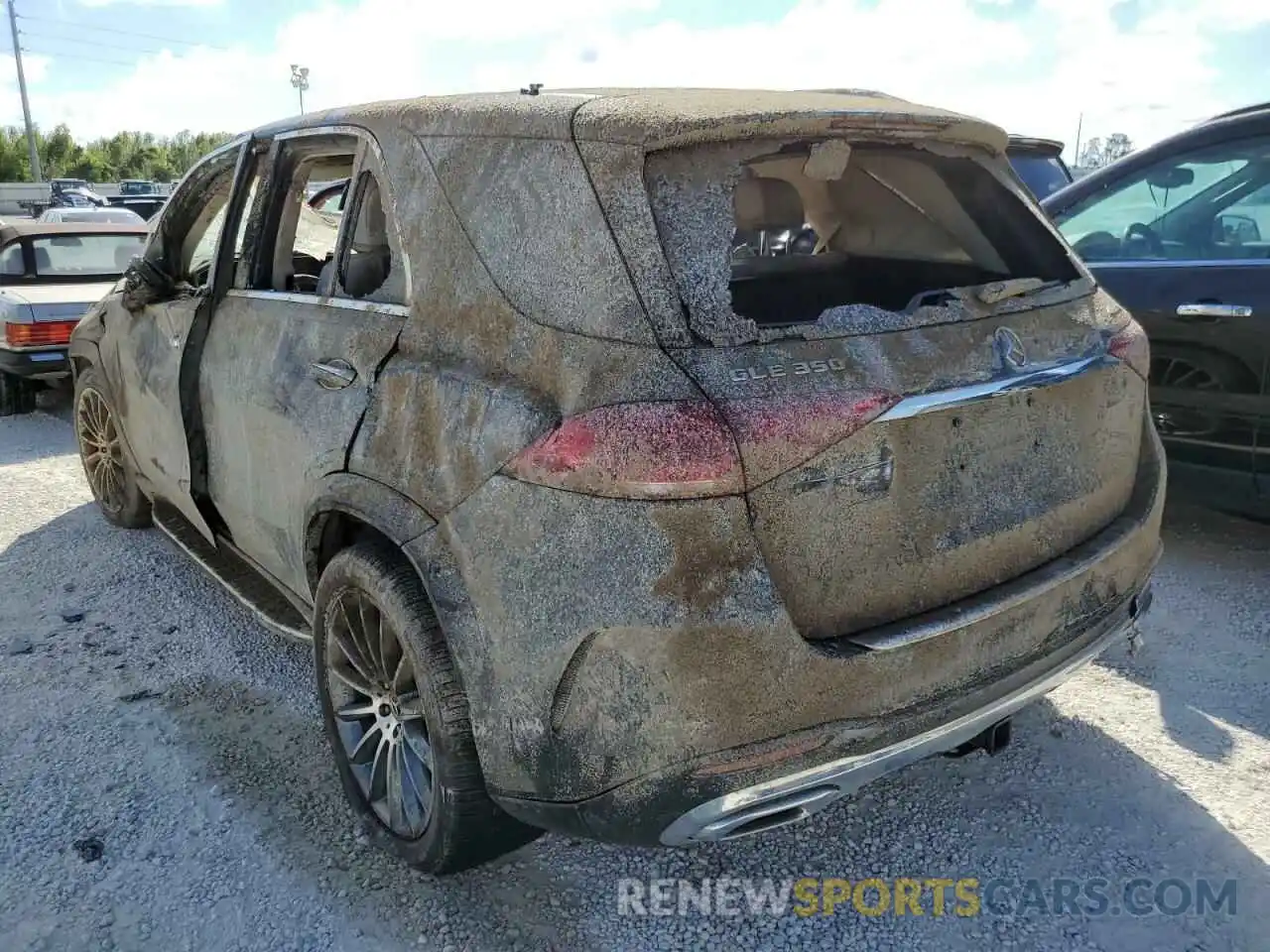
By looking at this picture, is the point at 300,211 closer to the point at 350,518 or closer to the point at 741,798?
the point at 350,518

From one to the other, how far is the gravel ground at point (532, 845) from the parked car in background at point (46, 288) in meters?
4.05

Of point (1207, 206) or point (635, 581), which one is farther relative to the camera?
point (1207, 206)

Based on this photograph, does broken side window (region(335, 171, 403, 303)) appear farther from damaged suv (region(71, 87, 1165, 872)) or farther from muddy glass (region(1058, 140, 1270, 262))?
muddy glass (region(1058, 140, 1270, 262))

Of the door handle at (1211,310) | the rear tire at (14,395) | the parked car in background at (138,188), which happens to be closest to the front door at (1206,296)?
the door handle at (1211,310)

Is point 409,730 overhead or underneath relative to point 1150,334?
underneath

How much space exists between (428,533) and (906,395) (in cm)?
104

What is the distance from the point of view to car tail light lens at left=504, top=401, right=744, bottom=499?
1.80 meters

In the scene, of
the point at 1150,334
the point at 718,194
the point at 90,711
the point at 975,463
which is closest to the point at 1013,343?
the point at 975,463

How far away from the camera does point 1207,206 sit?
4.12 metres

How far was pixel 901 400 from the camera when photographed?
201 cm

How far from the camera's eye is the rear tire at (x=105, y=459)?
15.6 feet

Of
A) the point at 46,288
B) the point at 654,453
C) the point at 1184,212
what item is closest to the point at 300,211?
the point at 654,453

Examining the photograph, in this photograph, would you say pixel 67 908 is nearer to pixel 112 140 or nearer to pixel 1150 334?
pixel 1150 334

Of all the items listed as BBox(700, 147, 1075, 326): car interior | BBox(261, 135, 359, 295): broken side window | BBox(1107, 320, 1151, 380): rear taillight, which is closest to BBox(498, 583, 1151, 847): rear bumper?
BBox(1107, 320, 1151, 380): rear taillight
